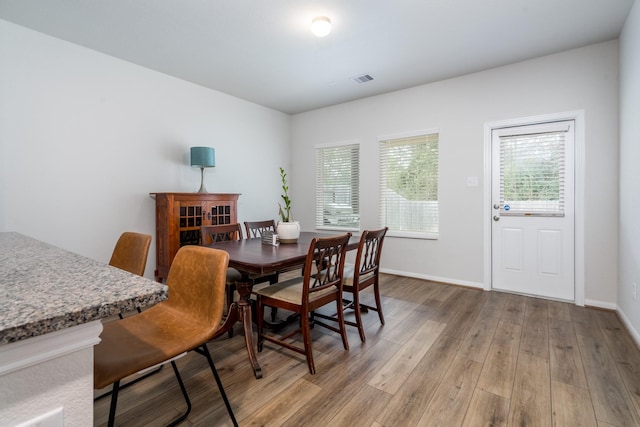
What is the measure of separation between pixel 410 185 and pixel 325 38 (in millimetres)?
2264

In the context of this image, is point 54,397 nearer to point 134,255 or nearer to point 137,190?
point 134,255

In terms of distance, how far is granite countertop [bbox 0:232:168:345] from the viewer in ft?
1.72

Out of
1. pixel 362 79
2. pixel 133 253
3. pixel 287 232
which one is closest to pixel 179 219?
pixel 287 232

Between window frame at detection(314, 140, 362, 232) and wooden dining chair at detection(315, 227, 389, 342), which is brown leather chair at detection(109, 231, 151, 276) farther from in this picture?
window frame at detection(314, 140, 362, 232)

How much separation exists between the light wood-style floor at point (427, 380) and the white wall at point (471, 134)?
41.0 inches

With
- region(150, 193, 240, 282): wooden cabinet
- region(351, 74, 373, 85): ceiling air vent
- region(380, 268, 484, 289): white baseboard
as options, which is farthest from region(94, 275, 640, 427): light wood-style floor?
region(351, 74, 373, 85): ceiling air vent

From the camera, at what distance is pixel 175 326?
4.19 feet

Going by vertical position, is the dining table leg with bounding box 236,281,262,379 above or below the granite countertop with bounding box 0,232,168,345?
below

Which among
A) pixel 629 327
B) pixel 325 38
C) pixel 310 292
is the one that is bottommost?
pixel 629 327

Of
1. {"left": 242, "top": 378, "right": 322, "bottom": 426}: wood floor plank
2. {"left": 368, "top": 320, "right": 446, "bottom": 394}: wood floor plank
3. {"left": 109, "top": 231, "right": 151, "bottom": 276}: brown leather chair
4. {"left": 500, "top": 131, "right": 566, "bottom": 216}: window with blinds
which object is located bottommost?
{"left": 242, "top": 378, "right": 322, "bottom": 426}: wood floor plank

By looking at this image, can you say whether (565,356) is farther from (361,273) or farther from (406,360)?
(361,273)

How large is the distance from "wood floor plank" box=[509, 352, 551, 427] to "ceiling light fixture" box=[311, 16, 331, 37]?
9.74 ft

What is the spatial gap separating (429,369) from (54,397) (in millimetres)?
2014

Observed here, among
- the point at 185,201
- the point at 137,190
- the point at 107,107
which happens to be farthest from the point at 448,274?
the point at 107,107
